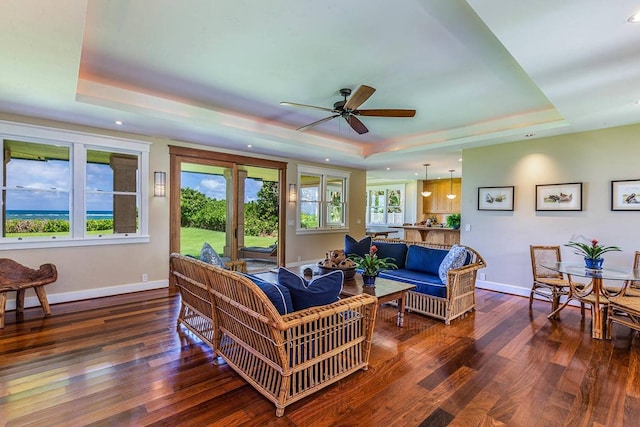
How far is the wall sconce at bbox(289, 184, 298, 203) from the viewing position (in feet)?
22.6

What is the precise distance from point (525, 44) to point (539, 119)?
2.88 meters

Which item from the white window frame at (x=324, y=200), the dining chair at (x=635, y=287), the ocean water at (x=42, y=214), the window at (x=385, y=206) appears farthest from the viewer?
the window at (x=385, y=206)

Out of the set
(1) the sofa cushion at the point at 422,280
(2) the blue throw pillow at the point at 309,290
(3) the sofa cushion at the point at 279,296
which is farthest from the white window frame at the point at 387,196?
(3) the sofa cushion at the point at 279,296

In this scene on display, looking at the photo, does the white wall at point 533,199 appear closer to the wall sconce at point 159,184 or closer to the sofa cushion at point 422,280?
the sofa cushion at point 422,280

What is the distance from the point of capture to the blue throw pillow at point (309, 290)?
2.28 metres

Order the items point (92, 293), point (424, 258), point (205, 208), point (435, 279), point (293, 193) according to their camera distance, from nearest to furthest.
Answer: point (435, 279) → point (92, 293) → point (424, 258) → point (205, 208) → point (293, 193)

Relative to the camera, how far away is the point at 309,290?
229cm

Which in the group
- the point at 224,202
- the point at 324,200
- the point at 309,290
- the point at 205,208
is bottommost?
the point at 309,290

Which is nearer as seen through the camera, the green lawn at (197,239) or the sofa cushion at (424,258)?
the sofa cushion at (424,258)

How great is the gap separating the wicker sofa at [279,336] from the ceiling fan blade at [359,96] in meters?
1.91

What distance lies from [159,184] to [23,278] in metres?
2.08

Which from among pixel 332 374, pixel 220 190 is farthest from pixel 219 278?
pixel 220 190

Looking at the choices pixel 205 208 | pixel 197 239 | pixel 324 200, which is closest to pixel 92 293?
pixel 197 239

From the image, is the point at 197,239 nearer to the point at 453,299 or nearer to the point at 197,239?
the point at 197,239
